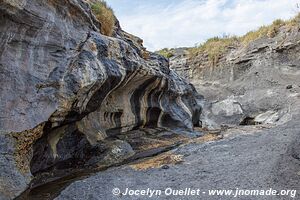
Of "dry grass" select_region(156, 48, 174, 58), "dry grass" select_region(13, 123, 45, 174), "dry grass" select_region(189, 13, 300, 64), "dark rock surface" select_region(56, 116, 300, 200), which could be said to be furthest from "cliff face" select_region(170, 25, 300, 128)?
"dry grass" select_region(13, 123, 45, 174)

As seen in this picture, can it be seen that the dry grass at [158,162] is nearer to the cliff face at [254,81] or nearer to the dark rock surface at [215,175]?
the dark rock surface at [215,175]

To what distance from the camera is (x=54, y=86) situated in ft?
22.1

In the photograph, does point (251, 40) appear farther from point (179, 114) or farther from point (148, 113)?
point (148, 113)

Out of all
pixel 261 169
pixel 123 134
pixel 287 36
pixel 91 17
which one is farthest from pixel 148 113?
pixel 287 36

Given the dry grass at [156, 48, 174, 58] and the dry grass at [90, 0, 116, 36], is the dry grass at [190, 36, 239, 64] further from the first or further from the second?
the dry grass at [90, 0, 116, 36]

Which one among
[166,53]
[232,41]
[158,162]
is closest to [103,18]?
[158,162]

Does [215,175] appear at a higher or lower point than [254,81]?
lower

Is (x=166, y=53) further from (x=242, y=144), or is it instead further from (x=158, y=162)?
(x=158, y=162)

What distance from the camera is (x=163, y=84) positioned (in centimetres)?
1321

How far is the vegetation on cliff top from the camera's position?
70.3 ft

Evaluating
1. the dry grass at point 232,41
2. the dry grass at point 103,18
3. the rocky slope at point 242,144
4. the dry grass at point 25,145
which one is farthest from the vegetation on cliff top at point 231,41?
the dry grass at point 25,145

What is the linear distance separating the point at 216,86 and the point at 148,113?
32.9ft

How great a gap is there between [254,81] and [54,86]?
14845 millimetres

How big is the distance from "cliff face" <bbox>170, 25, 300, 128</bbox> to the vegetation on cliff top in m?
0.30
